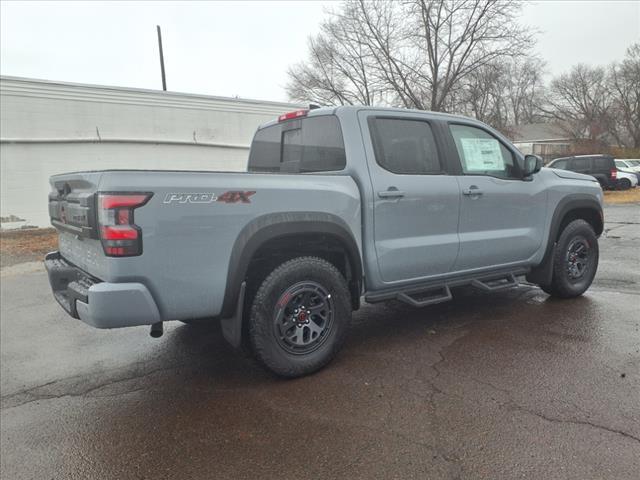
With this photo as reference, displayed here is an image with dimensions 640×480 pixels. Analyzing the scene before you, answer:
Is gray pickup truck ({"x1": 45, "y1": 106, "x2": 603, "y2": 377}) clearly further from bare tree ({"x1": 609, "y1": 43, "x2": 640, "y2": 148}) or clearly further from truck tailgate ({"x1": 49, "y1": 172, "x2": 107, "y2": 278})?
bare tree ({"x1": 609, "y1": 43, "x2": 640, "y2": 148})

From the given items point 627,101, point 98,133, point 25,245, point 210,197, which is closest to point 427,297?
point 210,197

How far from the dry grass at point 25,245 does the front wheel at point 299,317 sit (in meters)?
8.25

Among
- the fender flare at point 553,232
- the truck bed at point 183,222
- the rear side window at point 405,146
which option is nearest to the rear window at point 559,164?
the fender flare at point 553,232

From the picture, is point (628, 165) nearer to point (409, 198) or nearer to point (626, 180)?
point (626, 180)

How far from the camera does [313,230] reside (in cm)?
328

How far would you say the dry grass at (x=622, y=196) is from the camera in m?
18.2

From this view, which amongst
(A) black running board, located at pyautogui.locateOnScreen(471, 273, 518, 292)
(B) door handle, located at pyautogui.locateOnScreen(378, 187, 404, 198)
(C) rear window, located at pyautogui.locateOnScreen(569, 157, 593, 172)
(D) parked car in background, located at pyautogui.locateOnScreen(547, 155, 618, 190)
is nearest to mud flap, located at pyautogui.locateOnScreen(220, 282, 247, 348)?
(B) door handle, located at pyautogui.locateOnScreen(378, 187, 404, 198)

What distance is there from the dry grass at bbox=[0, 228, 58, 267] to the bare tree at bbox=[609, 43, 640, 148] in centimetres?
5445

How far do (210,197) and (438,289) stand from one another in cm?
234

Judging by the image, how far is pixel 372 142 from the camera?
372cm

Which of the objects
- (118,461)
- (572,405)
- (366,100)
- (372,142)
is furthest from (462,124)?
(366,100)

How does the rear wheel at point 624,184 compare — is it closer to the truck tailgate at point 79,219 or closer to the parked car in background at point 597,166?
the parked car in background at point 597,166

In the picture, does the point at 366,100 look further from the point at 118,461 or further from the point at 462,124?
the point at 118,461

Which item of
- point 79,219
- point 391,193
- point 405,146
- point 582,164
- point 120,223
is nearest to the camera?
point 120,223
